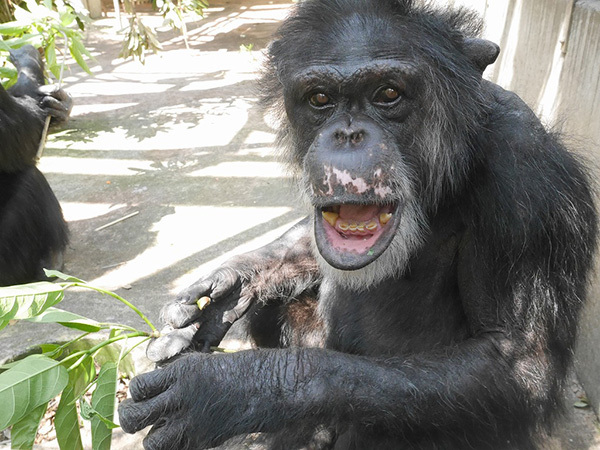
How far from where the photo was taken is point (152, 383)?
3508 millimetres

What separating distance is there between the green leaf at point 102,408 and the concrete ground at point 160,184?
948mm

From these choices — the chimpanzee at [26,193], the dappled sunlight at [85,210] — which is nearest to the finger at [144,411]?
the chimpanzee at [26,193]

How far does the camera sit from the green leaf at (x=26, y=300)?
367 cm

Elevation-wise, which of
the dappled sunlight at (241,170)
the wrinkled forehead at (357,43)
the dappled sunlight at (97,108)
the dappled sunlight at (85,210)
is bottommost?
the dappled sunlight at (97,108)

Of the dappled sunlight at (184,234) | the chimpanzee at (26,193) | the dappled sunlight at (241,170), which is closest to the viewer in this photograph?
the chimpanzee at (26,193)

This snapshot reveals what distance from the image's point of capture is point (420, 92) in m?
3.64

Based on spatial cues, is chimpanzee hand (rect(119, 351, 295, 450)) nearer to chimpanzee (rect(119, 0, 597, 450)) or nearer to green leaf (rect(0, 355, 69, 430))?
chimpanzee (rect(119, 0, 597, 450))

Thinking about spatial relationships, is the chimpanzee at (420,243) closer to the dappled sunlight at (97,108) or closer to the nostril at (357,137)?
the nostril at (357,137)

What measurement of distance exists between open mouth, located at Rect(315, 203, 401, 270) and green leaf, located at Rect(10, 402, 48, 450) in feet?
5.54

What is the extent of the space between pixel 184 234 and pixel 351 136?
4553 mm

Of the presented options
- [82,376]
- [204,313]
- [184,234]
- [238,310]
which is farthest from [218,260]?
[82,376]

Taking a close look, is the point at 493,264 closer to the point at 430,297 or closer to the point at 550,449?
the point at 430,297

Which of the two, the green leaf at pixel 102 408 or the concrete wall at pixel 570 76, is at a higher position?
the concrete wall at pixel 570 76

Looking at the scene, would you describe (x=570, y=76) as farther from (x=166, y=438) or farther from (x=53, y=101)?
(x=53, y=101)
